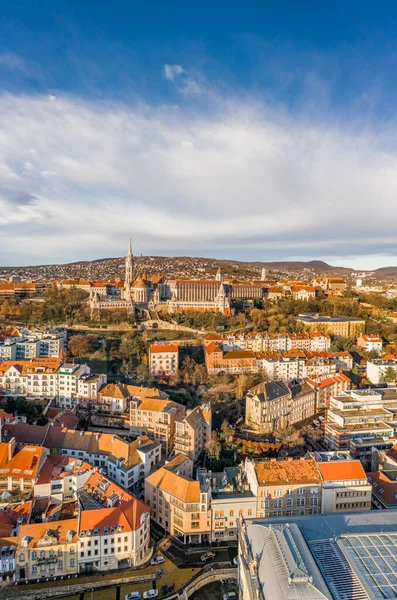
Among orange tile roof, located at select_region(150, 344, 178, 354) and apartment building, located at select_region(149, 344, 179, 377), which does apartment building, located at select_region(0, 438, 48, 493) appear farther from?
orange tile roof, located at select_region(150, 344, 178, 354)

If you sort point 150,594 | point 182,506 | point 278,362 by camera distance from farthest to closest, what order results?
point 278,362 < point 182,506 < point 150,594

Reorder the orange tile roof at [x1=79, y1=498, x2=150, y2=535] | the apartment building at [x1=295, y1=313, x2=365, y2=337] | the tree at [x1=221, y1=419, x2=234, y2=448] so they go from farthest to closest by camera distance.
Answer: the apartment building at [x1=295, y1=313, x2=365, y2=337] → the tree at [x1=221, y1=419, x2=234, y2=448] → the orange tile roof at [x1=79, y1=498, x2=150, y2=535]

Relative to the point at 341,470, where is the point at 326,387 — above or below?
below

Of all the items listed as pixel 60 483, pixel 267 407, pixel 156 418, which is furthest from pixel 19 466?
pixel 267 407

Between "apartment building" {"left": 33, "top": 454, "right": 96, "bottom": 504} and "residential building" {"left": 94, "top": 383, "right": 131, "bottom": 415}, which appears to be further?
"residential building" {"left": 94, "top": 383, "right": 131, "bottom": 415}

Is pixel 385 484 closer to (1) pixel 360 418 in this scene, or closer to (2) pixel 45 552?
(1) pixel 360 418

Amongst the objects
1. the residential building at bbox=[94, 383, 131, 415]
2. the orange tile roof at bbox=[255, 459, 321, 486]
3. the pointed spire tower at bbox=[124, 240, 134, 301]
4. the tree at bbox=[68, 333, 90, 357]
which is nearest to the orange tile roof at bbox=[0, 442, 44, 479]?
the residential building at bbox=[94, 383, 131, 415]
